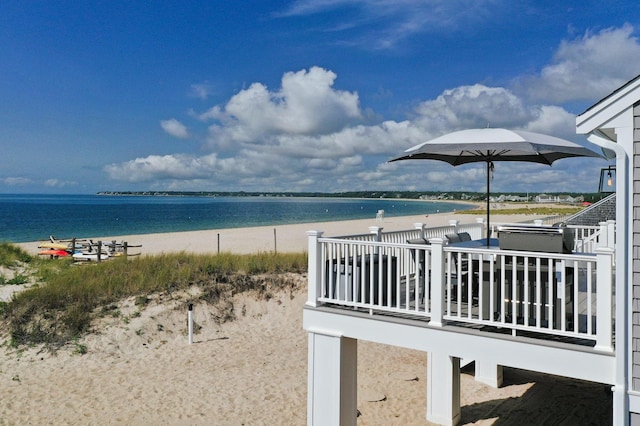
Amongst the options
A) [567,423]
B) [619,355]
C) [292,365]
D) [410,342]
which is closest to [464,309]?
[410,342]

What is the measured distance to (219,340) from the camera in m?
14.2

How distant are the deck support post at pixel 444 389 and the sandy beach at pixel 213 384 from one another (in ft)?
1.73

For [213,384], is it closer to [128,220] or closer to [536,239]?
[536,239]

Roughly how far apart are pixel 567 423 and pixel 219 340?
8.96m

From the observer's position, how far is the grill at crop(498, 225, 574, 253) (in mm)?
5590

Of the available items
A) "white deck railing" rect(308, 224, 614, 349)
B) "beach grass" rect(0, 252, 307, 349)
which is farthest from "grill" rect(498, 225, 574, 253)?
"beach grass" rect(0, 252, 307, 349)

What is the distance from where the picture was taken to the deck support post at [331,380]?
671 cm

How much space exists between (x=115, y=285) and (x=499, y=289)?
515 inches

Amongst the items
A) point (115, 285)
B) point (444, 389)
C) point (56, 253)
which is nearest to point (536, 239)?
point (444, 389)

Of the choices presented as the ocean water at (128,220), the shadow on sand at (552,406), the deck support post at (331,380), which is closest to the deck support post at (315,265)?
the deck support post at (331,380)

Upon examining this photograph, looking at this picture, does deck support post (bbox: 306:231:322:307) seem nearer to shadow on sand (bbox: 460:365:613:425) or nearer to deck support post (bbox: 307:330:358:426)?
deck support post (bbox: 307:330:358:426)

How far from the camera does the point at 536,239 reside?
572cm

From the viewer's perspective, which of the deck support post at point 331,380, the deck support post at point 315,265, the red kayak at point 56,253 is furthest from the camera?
the red kayak at point 56,253

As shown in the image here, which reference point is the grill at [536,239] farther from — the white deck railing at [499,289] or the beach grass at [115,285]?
the beach grass at [115,285]
